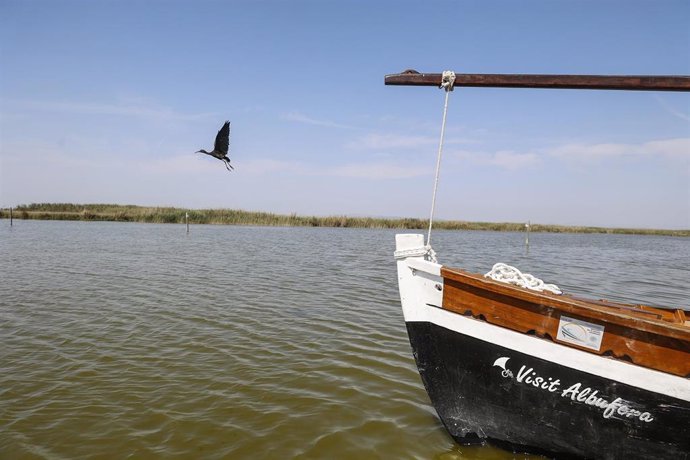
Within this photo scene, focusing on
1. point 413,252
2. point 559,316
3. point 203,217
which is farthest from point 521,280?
point 203,217

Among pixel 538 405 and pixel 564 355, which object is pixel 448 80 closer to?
pixel 564 355

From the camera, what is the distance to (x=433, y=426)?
4035 mm

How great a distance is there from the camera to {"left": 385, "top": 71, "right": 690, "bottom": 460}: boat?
2.85 meters

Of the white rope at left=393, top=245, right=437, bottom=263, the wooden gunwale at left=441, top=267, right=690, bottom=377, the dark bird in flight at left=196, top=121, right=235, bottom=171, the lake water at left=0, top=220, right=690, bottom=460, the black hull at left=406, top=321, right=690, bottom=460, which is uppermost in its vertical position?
the dark bird in flight at left=196, top=121, right=235, bottom=171

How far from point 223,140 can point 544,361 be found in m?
5.78

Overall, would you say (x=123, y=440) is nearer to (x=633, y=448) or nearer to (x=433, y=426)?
(x=433, y=426)

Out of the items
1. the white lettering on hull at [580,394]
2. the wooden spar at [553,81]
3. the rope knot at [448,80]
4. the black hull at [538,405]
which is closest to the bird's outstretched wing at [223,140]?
the wooden spar at [553,81]

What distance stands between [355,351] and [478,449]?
8.59 ft

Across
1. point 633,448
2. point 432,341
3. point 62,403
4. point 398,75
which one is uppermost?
point 398,75

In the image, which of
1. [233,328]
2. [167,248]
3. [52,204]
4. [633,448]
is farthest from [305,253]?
[52,204]

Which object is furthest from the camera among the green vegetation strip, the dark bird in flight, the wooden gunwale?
the green vegetation strip

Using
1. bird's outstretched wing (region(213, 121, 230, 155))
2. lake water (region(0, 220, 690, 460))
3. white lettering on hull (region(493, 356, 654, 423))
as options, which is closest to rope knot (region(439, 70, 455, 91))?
white lettering on hull (region(493, 356, 654, 423))

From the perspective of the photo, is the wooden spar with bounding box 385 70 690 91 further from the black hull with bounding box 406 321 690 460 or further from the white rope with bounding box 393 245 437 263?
the black hull with bounding box 406 321 690 460

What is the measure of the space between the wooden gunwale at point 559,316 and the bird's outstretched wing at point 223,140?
193 inches
